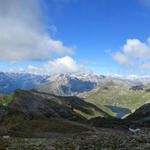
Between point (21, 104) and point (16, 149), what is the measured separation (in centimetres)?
18453

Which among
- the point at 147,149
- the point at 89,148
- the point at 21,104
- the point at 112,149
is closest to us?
the point at 147,149

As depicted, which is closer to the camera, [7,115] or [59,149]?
[59,149]

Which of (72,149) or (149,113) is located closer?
(72,149)

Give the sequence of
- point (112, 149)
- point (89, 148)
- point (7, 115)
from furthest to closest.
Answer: point (7, 115)
point (89, 148)
point (112, 149)

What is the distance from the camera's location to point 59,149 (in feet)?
59.4

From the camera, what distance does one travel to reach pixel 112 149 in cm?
1591

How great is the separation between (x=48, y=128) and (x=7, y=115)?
68088mm

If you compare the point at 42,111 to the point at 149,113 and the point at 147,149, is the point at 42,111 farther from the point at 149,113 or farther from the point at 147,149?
the point at 147,149

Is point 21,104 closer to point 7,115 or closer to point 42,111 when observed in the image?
point 42,111

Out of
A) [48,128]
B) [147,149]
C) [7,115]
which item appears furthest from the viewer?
[7,115]

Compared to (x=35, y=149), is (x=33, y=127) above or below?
below

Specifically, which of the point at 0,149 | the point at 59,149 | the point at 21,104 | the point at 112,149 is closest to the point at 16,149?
the point at 0,149

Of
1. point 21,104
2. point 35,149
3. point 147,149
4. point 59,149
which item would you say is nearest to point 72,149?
point 59,149

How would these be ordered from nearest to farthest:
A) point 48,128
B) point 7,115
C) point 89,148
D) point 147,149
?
point 147,149 < point 89,148 < point 48,128 < point 7,115
